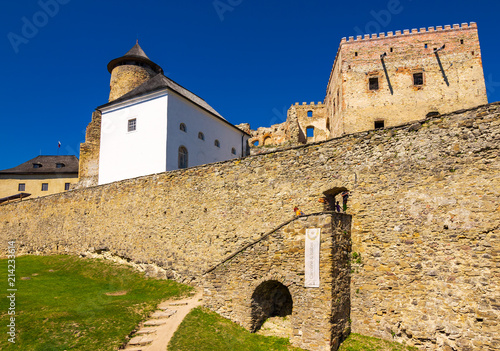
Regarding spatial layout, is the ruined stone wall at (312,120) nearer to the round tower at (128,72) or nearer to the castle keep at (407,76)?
the castle keep at (407,76)

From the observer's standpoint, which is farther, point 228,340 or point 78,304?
point 78,304

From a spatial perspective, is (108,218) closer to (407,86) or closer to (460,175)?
(460,175)

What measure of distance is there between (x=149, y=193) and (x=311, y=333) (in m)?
12.9

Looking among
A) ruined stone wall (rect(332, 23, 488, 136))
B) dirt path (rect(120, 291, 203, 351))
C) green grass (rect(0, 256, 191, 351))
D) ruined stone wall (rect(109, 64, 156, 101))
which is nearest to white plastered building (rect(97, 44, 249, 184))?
green grass (rect(0, 256, 191, 351))

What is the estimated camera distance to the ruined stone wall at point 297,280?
11.2 meters

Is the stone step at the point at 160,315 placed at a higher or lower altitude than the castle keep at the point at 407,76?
lower

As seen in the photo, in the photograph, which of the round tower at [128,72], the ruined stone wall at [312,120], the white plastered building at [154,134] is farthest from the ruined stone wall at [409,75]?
the round tower at [128,72]

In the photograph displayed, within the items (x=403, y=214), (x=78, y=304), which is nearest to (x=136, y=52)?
(x=78, y=304)

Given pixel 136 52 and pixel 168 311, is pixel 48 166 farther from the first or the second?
pixel 168 311

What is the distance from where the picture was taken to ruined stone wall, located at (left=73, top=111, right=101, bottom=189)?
1405 inches

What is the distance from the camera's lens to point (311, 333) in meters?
11.1

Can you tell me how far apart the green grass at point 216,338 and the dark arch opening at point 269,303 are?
0.73m

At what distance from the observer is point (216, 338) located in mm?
11852

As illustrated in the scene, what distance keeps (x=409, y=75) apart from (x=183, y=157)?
20.1 meters
